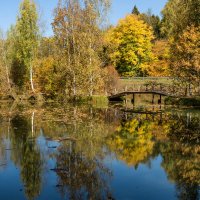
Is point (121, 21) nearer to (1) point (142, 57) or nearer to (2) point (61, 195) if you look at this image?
(1) point (142, 57)

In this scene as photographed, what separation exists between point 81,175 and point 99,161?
7.23 ft

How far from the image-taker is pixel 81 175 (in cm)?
1281

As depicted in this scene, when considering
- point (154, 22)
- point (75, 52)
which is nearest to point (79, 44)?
point (75, 52)

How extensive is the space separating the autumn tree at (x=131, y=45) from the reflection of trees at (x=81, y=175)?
50319 mm

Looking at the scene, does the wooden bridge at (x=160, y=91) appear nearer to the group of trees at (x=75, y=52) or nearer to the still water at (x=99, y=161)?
the group of trees at (x=75, y=52)

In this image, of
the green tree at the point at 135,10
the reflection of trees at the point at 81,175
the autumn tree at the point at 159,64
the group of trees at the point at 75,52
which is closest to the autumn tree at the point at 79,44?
the group of trees at the point at 75,52

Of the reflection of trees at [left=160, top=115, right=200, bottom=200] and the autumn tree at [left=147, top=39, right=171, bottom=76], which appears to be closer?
the reflection of trees at [left=160, top=115, right=200, bottom=200]

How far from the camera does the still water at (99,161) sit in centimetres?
1153

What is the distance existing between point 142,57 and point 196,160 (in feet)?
178

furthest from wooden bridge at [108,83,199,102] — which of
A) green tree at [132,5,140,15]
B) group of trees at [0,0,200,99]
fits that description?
green tree at [132,5,140,15]

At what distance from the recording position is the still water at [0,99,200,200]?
1153cm

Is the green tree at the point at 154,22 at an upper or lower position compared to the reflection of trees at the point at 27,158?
upper

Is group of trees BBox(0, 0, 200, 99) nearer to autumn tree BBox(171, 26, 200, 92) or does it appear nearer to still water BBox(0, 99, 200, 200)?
autumn tree BBox(171, 26, 200, 92)

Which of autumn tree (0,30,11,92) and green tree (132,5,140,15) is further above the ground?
green tree (132,5,140,15)
